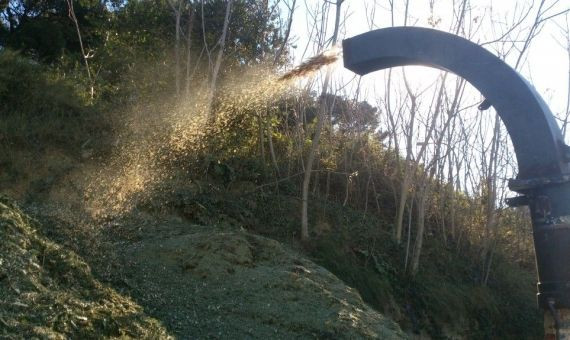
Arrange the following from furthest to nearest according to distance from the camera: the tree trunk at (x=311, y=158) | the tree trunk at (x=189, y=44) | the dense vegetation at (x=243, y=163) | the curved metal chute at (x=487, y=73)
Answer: the tree trunk at (x=189, y=44), the tree trunk at (x=311, y=158), the dense vegetation at (x=243, y=163), the curved metal chute at (x=487, y=73)

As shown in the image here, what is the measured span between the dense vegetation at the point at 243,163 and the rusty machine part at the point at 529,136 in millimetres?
5487

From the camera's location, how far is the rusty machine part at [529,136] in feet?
12.2

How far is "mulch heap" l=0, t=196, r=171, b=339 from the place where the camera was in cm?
476

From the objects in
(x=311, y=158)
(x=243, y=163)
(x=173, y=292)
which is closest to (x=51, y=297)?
(x=173, y=292)

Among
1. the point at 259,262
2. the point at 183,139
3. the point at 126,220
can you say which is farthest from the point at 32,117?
the point at 259,262

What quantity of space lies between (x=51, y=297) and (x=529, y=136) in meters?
3.49

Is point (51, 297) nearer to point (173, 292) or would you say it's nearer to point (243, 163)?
point (173, 292)

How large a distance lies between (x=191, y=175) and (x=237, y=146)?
177 centimetres

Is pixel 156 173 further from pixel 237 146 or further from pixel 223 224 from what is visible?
pixel 237 146

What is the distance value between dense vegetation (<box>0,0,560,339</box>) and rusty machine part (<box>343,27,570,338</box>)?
5487 mm

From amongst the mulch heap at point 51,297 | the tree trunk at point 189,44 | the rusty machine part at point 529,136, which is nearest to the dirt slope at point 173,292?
the mulch heap at point 51,297

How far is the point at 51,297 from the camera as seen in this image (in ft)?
17.0

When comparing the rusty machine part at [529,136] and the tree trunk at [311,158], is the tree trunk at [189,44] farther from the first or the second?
the rusty machine part at [529,136]

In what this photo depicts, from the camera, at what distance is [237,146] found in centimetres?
1445
